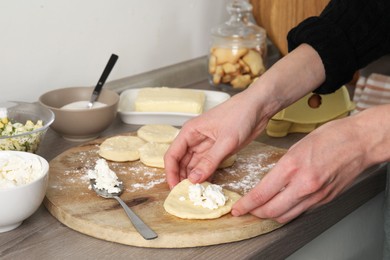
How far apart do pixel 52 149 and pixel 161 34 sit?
516 mm

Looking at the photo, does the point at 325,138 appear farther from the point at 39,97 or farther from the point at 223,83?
the point at 223,83

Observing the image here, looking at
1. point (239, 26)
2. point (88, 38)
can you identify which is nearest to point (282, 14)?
point (239, 26)

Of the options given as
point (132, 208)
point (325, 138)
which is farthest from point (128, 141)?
point (325, 138)

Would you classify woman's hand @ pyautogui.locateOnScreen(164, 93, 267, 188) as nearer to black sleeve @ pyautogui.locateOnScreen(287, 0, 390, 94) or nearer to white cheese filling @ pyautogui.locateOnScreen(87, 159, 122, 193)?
white cheese filling @ pyautogui.locateOnScreen(87, 159, 122, 193)

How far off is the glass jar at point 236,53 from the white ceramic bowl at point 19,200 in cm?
76

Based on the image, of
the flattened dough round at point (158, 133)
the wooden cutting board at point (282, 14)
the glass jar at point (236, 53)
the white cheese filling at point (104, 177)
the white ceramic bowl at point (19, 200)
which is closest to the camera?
the white ceramic bowl at point (19, 200)

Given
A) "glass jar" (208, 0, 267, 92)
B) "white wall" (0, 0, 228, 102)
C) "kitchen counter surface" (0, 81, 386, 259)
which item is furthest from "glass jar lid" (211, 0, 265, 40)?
"kitchen counter surface" (0, 81, 386, 259)

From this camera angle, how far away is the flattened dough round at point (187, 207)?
0.98 m

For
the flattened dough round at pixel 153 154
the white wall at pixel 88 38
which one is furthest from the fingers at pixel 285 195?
the white wall at pixel 88 38

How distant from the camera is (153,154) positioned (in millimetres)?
1193

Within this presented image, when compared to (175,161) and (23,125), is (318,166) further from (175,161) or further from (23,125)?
(23,125)

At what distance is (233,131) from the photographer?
3.64 feet

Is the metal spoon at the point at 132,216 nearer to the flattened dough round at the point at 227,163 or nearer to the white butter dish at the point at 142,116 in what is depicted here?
the flattened dough round at the point at 227,163

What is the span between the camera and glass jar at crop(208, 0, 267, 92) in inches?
64.6
